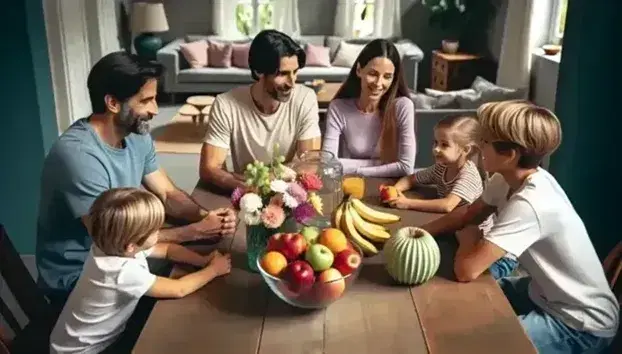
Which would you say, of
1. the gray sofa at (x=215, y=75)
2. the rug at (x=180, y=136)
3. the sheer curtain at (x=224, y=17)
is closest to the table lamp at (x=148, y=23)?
the gray sofa at (x=215, y=75)

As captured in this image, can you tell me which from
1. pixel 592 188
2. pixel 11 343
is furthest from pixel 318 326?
pixel 592 188

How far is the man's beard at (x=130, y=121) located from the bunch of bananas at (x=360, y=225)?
0.67m

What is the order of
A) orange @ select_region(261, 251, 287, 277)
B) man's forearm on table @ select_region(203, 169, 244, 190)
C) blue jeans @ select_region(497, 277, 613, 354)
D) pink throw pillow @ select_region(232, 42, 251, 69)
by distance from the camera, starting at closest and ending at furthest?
1. orange @ select_region(261, 251, 287, 277)
2. blue jeans @ select_region(497, 277, 613, 354)
3. man's forearm on table @ select_region(203, 169, 244, 190)
4. pink throw pillow @ select_region(232, 42, 251, 69)

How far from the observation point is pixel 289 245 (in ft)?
5.12

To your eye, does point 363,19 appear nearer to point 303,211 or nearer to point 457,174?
point 457,174

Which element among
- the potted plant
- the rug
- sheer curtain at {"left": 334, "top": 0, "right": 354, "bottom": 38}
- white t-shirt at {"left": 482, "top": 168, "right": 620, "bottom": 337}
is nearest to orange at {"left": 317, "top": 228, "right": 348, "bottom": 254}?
white t-shirt at {"left": 482, "top": 168, "right": 620, "bottom": 337}

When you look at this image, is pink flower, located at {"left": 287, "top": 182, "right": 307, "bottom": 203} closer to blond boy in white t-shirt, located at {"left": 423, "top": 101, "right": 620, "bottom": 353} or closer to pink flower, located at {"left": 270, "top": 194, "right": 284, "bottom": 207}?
pink flower, located at {"left": 270, "top": 194, "right": 284, "bottom": 207}

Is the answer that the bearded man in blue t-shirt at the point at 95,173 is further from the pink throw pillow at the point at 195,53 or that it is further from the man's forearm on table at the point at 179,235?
the pink throw pillow at the point at 195,53

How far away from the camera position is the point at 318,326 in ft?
4.91

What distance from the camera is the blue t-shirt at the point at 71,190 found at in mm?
1947

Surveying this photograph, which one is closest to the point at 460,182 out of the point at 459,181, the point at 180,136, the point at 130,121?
the point at 459,181

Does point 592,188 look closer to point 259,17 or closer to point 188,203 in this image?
point 188,203

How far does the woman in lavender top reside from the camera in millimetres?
2551

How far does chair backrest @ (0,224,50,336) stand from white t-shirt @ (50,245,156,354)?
0.34 metres
